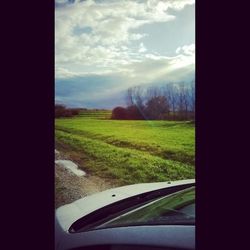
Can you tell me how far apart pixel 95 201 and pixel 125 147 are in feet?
8.85

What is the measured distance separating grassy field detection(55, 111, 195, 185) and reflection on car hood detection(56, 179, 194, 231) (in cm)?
181

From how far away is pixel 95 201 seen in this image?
6.49 feet

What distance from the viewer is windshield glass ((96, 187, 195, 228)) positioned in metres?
1.43

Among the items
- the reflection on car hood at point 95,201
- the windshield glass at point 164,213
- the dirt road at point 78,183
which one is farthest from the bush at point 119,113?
the windshield glass at point 164,213

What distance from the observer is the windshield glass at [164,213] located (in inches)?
56.2

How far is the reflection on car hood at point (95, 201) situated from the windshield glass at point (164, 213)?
21cm

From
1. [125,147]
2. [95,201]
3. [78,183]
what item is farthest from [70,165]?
[95,201]

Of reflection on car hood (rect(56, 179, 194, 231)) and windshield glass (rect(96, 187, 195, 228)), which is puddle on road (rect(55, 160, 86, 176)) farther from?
windshield glass (rect(96, 187, 195, 228))

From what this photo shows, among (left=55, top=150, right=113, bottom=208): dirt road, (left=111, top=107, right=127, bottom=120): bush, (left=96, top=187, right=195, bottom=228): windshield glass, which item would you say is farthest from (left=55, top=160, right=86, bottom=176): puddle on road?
(left=96, top=187, right=195, bottom=228): windshield glass

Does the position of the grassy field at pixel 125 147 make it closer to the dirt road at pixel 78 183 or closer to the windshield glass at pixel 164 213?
the dirt road at pixel 78 183
